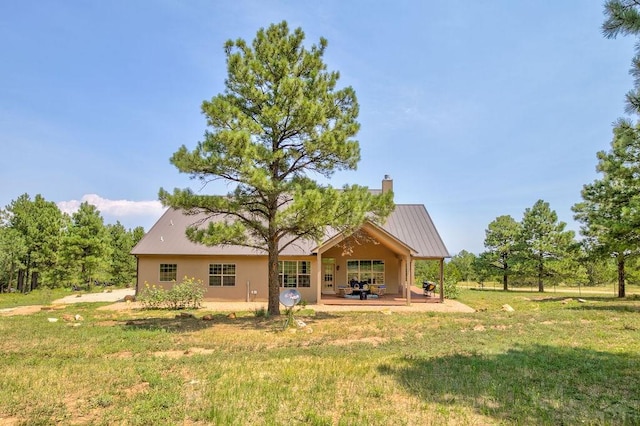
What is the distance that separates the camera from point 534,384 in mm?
5980

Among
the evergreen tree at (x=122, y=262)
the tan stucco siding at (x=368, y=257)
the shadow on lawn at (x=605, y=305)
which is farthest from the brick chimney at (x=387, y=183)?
the evergreen tree at (x=122, y=262)

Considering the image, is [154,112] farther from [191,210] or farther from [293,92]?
[293,92]

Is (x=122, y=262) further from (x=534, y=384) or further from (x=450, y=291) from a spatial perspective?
(x=534, y=384)

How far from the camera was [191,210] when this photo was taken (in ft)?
41.0

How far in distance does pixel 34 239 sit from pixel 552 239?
40.9 m

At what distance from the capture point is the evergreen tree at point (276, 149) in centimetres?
1109

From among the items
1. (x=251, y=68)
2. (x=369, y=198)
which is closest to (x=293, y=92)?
(x=251, y=68)

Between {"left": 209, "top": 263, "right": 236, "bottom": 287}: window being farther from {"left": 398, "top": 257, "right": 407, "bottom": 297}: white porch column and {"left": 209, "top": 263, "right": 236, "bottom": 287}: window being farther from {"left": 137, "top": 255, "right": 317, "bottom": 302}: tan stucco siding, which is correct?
{"left": 398, "top": 257, "right": 407, "bottom": 297}: white porch column

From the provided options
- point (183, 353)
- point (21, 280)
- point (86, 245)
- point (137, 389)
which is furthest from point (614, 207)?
point (21, 280)

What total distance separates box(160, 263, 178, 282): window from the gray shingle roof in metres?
0.78

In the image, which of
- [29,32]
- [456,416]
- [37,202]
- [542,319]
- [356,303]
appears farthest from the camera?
[37,202]

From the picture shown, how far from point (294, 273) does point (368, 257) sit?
4.16 m

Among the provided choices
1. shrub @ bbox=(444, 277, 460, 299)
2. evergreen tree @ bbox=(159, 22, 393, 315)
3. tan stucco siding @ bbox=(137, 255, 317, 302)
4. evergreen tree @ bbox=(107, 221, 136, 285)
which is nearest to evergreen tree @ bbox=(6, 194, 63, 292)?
evergreen tree @ bbox=(107, 221, 136, 285)

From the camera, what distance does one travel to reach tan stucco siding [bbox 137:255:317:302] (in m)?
19.4
